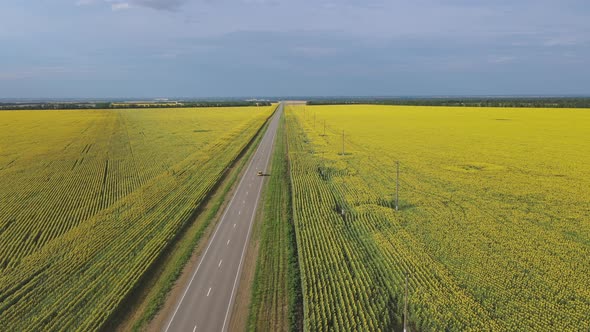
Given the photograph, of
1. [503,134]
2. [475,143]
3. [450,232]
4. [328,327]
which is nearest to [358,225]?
[450,232]

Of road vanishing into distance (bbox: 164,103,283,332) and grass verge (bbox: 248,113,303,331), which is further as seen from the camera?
grass verge (bbox: 248,113,303,331)

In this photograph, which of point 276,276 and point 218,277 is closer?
point 218,277

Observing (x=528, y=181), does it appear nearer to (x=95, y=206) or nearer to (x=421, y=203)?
(x=421, y=203)

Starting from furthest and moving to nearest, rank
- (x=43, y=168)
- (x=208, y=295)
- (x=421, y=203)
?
(x=43, y=168), (x=421, y=203), (x=208, y=295)

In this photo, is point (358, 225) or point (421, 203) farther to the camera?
point (421, 203)

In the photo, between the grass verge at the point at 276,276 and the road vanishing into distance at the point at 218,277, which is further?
the grass verge at the point at 276,276

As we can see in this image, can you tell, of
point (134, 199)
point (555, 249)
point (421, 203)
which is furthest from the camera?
point (134, 199)
